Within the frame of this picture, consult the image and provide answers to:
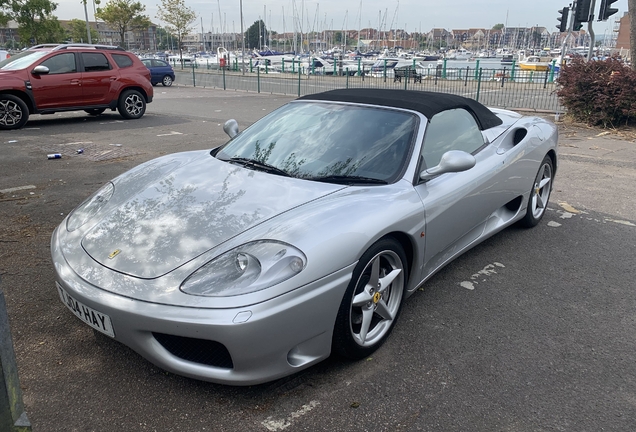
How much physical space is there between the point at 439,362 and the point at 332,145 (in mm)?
1527

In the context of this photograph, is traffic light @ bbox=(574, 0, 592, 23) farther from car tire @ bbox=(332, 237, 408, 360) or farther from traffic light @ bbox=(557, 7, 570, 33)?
car tire @ bbox=(332, 237, 408, 360)

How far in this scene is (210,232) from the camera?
258cm

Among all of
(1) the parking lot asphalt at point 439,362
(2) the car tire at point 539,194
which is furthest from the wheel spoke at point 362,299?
(2) the car tire at point 539,194

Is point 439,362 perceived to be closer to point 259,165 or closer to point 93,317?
point 259,165

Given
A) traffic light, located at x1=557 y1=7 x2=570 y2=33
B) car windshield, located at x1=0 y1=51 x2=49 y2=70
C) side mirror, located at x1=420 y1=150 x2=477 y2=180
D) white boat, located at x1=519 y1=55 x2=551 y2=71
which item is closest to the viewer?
side mirror, located at x1=420 y1=150 x2=477 y2=180

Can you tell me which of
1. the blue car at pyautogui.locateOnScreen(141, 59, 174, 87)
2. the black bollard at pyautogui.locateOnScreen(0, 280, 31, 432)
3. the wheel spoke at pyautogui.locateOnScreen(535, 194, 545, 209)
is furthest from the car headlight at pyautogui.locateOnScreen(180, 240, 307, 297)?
the blue car at pyautogui.locateOnScreen(141, 59, 174, 87)

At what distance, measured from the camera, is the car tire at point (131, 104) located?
12.0m

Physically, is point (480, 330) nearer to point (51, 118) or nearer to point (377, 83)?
point (51, 118)

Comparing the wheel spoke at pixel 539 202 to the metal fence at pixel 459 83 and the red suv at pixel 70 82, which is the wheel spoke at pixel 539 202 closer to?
the metal fence at pixel 459 83

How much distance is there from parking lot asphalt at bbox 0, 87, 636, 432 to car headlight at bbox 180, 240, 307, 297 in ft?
1.85

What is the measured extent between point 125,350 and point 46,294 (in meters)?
0.99

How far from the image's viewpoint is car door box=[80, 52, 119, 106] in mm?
11305

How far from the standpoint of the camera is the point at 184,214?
9.12ft

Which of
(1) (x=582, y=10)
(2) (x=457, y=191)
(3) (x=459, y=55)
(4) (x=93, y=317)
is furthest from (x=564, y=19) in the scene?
(3) (x=459, y=55)
